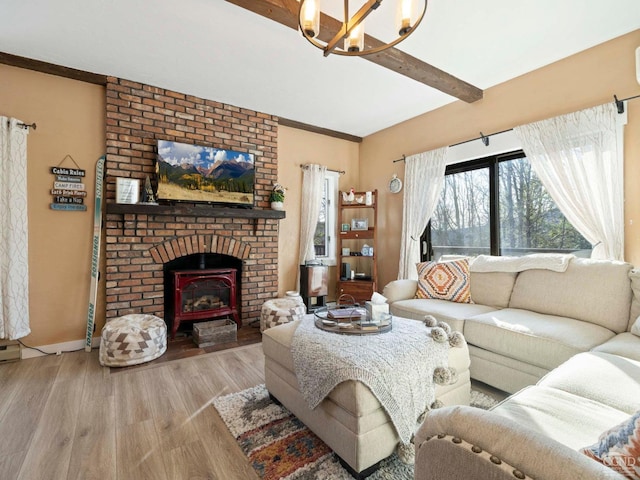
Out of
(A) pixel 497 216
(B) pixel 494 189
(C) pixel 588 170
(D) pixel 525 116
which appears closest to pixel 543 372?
(C) pixel 588 170

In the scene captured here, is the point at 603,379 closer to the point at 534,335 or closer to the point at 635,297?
the point at 534,335

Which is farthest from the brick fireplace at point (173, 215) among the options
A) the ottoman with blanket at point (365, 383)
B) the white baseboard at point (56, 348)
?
the ottoman with blanket at point (365, 383)

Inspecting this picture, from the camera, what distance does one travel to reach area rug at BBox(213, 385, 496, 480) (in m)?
1.44

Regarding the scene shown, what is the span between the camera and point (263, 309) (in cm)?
339

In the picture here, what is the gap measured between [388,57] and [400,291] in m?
2.11

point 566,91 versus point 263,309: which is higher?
point 566,91

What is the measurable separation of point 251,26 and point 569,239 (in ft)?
10.8

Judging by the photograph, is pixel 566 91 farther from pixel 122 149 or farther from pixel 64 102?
pixel 64 102

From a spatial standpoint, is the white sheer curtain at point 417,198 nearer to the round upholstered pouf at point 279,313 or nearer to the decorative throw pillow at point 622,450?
the round upholstered pouf at point 279,313

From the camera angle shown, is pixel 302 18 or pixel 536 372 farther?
pixel 536 372

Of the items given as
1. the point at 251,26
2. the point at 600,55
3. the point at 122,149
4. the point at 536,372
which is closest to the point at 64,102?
the point at 122,149

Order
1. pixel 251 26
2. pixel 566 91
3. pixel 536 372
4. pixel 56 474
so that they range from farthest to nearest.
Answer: pixel 566 91 < pixel 251 26 < pixel 536 372 < pixel 56 474

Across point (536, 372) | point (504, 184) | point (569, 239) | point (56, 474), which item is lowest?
point (56, 474)

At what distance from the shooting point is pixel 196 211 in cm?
328
